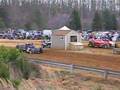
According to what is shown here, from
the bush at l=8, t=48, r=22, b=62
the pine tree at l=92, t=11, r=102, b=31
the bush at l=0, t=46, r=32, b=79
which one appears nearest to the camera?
the bush at l=0, t=46, r=32, b=79

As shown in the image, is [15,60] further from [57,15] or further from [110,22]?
[57,15]

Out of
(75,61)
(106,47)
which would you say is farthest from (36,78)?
(106,47)

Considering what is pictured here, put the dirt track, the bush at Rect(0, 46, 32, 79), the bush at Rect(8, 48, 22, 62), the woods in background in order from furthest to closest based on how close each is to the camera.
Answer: the woods in background → the dirt track → the bush at Rect(8, 48, 22, 62) → the bush at Rect(0, 46, 32, 79)

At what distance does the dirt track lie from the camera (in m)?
31.7

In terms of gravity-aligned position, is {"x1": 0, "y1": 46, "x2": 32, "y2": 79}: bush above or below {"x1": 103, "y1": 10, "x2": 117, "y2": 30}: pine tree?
below

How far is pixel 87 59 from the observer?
35.6m

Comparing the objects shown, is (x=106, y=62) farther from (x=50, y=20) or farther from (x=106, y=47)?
(x=50, y=20)

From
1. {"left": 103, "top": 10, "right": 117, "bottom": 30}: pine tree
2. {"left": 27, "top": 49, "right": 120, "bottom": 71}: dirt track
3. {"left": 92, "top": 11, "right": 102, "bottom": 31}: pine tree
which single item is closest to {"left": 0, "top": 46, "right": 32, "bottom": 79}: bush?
{"left": 27, "top": 49, "right": 120, "bottom": 71}: dirt track

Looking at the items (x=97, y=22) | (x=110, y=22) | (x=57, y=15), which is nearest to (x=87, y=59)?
(x=97, y=22)

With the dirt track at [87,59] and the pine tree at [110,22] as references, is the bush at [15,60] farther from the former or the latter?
the pine tree at [110,22]

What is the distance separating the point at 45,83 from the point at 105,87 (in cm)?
369

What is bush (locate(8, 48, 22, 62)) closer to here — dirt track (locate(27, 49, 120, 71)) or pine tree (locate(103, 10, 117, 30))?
dirt track (locate(27, 49, 120, 71))

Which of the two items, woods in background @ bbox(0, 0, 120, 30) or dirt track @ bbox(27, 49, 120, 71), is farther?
woods in background @ bbox(0, 0, 120, 30)

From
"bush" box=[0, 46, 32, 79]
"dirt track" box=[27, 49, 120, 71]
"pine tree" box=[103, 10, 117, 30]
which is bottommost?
"dirt track" box=[27, 49, 120, 71]
